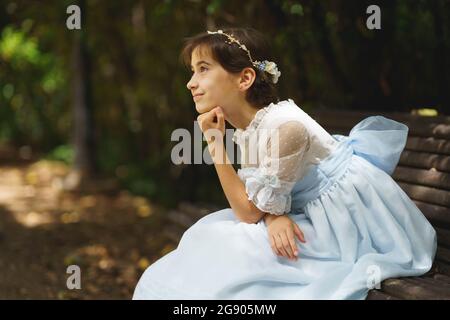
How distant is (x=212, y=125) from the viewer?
2.55 m

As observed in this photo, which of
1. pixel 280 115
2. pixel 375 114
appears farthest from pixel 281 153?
pixel 375 114

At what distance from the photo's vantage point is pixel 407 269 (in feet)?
8.36

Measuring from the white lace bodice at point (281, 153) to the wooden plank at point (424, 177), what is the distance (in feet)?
2.44

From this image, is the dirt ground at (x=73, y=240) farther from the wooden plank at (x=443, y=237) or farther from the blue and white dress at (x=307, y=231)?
the wooden plank at (x=443, y=237)

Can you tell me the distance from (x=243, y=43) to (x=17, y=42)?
7.68 m

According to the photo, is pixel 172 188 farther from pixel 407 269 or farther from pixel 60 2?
pixel 407 269

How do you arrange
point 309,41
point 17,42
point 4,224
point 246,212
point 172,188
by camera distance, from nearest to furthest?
point 246,212 < point 309,41 < point 4,224 < point 172,188 < point 17,42

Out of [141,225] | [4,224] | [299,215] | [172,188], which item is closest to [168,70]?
[172,188]

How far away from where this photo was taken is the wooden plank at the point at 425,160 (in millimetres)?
3084

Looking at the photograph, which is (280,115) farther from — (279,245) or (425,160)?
(425,160)

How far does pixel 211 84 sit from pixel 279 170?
0.46 metres

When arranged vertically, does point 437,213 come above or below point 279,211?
below

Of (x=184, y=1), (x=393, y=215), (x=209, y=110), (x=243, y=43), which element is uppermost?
(x=184, y=1)

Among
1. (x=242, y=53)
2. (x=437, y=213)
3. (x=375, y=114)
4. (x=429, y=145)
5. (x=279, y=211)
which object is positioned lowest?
(x=437, y=213)
